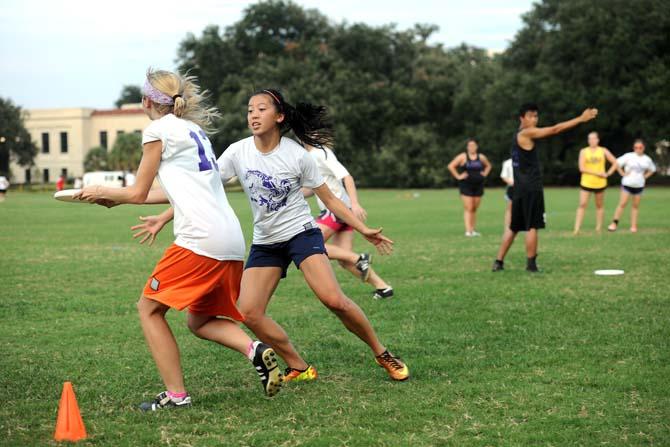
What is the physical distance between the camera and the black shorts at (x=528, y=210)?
11.9m

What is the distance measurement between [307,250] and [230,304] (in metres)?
0.75

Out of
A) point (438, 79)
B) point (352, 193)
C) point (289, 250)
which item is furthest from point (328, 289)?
point (438, 79)

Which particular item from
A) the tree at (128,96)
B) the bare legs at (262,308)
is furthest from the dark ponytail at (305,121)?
the tree at (128,96)

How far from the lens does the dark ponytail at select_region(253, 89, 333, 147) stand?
20.1 ft

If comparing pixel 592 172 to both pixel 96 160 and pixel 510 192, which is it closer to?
pixel 510 192

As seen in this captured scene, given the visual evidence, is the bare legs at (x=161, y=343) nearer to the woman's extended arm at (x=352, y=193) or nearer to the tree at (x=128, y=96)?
the woman's extended arm at (x=352, y=193)

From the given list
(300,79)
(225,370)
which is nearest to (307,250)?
(225,370)

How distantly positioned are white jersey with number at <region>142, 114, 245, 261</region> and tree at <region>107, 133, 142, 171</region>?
85.1 meters

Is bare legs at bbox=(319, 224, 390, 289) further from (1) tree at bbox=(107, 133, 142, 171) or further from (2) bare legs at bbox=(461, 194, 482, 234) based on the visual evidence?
(1) tree at bbox=(107, 133, 142, 171)

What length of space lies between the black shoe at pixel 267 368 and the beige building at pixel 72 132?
344 ft

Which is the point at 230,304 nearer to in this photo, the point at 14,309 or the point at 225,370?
the point at 225,370

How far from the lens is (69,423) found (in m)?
4.70

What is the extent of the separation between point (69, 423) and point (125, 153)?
86.6 m


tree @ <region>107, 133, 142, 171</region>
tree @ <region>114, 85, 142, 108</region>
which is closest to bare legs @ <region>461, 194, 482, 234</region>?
→ tree @ <region>107, 133, 142, 171</region>
